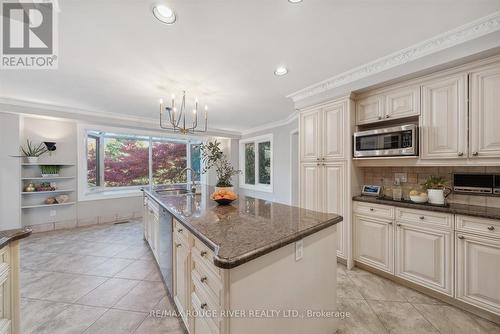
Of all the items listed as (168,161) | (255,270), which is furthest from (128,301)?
(168,161)

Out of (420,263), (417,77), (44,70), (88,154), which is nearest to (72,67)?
(44,70)

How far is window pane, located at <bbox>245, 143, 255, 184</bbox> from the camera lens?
252 inches

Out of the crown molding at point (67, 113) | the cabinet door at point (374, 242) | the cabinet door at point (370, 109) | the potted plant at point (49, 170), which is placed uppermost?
the crown molding at point (67, 113)

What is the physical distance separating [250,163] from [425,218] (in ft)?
16.0

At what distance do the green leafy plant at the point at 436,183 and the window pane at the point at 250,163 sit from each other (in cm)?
455

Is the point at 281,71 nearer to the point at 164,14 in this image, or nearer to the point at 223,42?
the point at 223,42

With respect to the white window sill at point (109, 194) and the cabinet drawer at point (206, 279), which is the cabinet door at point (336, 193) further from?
the white window sill at point (109, 194)

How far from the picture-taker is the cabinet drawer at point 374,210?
230 centimetres

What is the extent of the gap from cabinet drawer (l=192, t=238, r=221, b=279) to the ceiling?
1684 mm

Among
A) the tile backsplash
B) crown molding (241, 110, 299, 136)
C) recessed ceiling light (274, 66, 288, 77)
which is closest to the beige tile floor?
the tile backsplash

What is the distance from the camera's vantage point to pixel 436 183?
2197 millimetres

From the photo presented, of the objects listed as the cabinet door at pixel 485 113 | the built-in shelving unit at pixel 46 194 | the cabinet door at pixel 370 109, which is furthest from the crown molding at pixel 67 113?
the cabinet door at pixel 485 113

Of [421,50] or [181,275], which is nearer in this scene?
[181,275]

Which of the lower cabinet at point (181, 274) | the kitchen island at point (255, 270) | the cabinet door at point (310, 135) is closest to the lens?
the kitchen island at point (255, 270)
